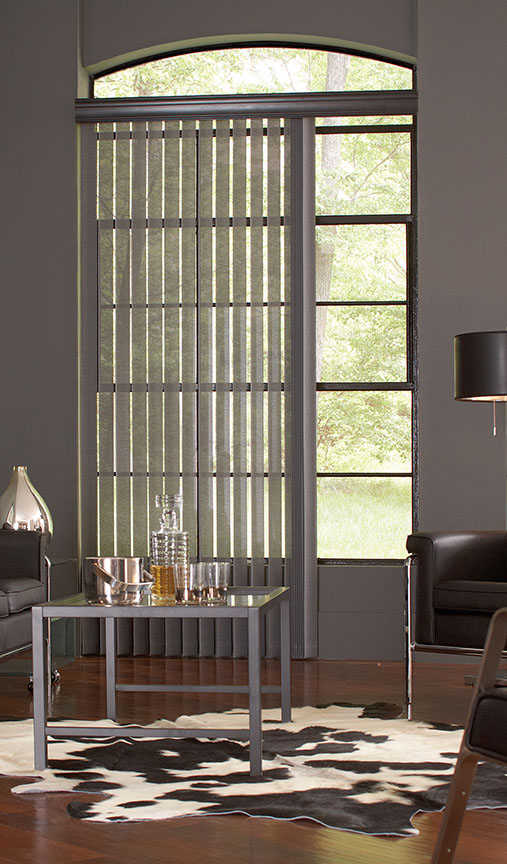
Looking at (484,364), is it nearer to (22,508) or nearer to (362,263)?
(362,263)

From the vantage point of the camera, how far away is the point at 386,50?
670cm

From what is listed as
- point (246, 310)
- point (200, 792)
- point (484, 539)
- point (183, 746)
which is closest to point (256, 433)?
point (246, 310)

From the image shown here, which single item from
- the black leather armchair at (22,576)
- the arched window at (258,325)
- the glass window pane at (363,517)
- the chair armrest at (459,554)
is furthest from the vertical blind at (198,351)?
the chair armrest at (459,554)

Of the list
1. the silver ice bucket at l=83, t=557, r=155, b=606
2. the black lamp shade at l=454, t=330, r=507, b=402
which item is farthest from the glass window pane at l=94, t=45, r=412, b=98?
the silver ice bucket at l=83, t=557, r=155, b=606

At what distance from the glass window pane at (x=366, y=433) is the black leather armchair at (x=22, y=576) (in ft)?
6.61

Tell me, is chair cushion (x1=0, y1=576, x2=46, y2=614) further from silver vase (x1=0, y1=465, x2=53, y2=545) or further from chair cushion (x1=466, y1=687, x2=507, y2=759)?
chair cushion (x1=466, y1=687, x2=507, y2=759)

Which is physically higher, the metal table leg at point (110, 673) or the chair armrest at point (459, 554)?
the chair armrest at point (459, 554)

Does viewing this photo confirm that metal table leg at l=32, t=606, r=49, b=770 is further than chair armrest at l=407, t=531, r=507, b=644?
No

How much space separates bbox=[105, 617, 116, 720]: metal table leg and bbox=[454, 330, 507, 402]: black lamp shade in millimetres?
2172

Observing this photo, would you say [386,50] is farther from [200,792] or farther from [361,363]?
[200,792]

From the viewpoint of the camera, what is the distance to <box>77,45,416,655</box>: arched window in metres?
6.53

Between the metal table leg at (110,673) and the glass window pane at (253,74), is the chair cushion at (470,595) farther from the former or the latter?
the glass window pane at (253,74)

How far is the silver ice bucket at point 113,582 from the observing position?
12.5 feet

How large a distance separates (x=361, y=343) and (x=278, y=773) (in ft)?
11.9
